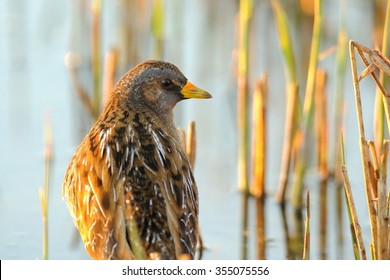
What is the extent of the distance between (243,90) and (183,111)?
63.2 inches

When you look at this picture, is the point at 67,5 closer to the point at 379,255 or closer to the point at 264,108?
the point at 264,108

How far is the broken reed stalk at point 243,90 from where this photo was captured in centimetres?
750

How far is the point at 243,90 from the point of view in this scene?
782cm

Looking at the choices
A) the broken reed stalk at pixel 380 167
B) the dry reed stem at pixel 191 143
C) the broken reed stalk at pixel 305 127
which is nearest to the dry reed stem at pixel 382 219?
the broken reed stalk at pixel 380 167

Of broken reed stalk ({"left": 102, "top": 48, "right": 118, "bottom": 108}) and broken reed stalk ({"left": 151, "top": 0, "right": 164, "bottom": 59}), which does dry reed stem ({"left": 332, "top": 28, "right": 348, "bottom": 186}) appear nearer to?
broken reed stalk ({"left": 151, "top": 0, "right": 164, "bottom": 59})

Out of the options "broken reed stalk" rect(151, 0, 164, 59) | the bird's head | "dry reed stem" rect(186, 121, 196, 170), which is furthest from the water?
the bird's head

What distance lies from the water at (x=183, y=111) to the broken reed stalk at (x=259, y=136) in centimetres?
18

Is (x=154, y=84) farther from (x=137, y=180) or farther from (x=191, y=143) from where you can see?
(x=137, y=180)

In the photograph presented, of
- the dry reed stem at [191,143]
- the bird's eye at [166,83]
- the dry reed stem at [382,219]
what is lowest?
the dry reed stem at [382,219]

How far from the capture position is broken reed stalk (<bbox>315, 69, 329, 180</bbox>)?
26.7 ft

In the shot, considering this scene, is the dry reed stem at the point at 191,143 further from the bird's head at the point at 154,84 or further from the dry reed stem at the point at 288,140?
the dry reed stem at the point at 288,140

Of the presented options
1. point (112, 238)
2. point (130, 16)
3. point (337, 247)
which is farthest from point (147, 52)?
point (112, 238)

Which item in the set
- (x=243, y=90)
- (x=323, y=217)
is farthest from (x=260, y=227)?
(x=243, y=90)
